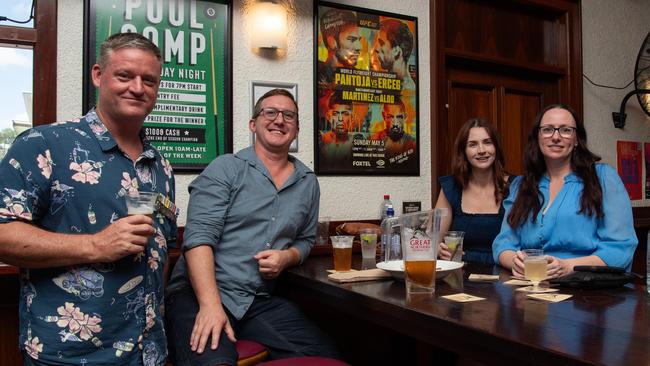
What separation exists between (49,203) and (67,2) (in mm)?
1307

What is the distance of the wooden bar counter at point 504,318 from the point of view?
3.10 feet

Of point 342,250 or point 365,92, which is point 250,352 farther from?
point 365,92

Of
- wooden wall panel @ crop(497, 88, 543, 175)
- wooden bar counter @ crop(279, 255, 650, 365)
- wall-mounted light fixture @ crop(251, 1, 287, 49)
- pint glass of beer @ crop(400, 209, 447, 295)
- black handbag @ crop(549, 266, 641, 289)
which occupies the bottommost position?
wooden bar counter @ crop(279, 255, 650, 365)

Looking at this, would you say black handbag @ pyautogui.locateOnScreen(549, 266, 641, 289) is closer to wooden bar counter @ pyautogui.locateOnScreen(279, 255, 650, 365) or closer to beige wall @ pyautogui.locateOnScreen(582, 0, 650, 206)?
wooden bar counter @ pyautogui.locateOnScreen(279, 255, 650, 365)

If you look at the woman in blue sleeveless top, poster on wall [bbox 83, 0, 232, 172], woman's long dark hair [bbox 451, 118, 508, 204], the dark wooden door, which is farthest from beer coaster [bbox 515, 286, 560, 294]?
the dark wooden door

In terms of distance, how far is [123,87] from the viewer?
147 centimetres

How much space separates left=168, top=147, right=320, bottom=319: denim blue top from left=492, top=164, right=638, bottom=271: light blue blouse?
A: 883 mm

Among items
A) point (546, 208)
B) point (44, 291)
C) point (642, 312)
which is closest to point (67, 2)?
point (44, 291)

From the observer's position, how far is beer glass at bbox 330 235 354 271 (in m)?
1.88

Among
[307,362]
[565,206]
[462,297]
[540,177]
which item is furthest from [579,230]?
[307,362]

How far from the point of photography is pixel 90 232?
1373mm

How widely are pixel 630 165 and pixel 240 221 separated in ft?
11.3

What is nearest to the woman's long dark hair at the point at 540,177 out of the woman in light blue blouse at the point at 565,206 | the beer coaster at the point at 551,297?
the woman in light blue blouse at the point at 565,206

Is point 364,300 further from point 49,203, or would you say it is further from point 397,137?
point 397,137
